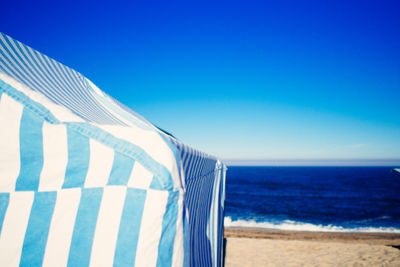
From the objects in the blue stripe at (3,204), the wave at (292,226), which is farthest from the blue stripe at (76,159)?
the wave at (292,226)

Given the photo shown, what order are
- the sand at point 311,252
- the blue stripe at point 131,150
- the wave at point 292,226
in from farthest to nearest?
the wave at point 292,226 → the sand at point 311,252 → the blue stripe at point 131,150

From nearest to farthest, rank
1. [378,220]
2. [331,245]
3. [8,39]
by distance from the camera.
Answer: [8,39]
[331,245]
[378,220]

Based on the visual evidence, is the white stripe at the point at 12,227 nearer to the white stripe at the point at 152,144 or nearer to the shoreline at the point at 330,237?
the white stripe at the point at 152,144

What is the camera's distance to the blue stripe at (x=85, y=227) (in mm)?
774

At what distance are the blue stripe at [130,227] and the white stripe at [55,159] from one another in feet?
1.01

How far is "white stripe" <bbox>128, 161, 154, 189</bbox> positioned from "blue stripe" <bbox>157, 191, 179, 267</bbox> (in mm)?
103

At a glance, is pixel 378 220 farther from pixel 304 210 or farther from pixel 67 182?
pixel 67 182

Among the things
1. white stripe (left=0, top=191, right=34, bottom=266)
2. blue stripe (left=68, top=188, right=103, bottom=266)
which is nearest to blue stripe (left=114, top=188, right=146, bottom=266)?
blue stripe (left=68, top=188, right=103, bottom=266)

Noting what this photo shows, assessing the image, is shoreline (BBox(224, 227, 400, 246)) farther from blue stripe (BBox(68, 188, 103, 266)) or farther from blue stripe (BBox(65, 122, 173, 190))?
blue stripe (BBox(65, 122, 173, 190))

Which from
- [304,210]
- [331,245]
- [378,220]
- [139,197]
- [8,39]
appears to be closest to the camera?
[139,197]

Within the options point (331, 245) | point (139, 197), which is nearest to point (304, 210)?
point (331, 245)

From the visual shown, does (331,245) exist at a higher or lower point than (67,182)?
lower

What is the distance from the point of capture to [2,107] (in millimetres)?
779

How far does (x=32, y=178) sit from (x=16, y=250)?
30 centimetres
